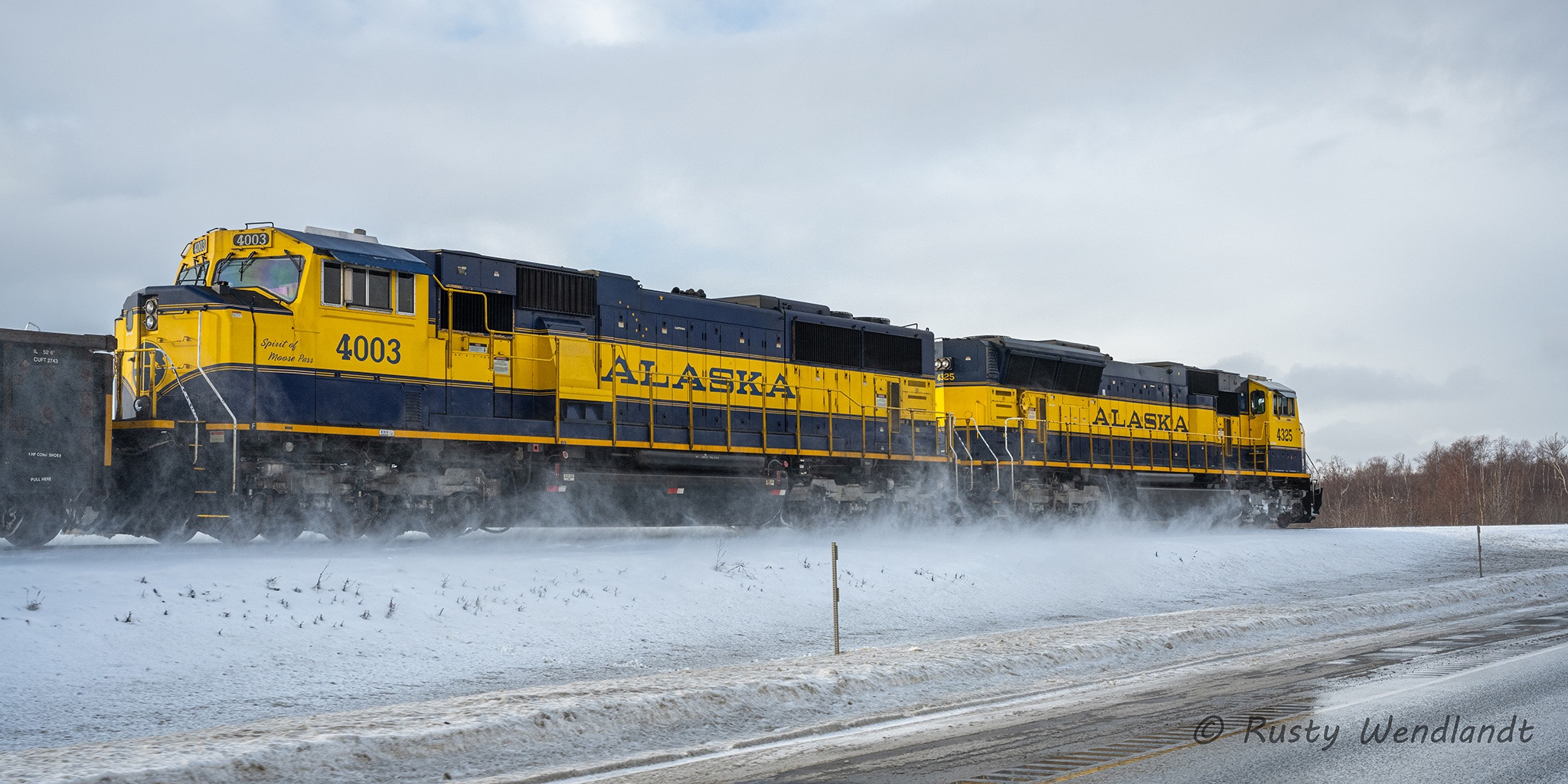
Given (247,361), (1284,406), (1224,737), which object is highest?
(1284,406)

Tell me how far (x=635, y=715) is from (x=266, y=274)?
372 inches

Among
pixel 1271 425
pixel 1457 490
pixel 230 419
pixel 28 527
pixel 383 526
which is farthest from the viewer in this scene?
pixel 1457 490

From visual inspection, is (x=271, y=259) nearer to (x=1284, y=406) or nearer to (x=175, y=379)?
(x=175, y=379)

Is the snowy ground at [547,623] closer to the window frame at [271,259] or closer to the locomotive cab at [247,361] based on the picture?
the locomotive cab at [247,361]

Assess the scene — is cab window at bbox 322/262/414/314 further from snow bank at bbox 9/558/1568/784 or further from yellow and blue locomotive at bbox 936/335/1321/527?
yellow and blue locomotive at bbox 936/335/1321/527

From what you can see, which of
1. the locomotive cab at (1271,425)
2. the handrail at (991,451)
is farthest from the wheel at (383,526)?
the locomotive cab at (1271,425)

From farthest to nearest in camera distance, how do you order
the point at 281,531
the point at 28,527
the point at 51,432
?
1. the point at 281,531
2. the point at 28,527
3. the point at 51,432

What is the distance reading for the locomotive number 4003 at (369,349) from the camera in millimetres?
14711

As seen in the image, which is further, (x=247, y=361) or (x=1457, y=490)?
(x=1457, y=490)

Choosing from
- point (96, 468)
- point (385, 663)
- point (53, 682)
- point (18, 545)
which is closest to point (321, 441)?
point (96, 468)

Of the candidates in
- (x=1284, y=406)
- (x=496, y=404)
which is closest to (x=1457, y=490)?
(x=1284, y=406)

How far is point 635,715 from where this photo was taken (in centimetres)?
787

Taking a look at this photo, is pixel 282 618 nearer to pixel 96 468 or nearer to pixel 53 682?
pixel 53 682

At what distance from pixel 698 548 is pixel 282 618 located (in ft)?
22.4
